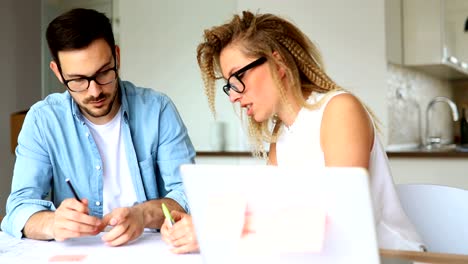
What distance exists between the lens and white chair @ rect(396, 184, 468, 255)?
4.85ft

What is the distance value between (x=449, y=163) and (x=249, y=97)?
204 cm

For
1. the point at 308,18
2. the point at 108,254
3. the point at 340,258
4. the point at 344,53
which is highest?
the point at 308,18

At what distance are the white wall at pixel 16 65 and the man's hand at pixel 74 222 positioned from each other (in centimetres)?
360

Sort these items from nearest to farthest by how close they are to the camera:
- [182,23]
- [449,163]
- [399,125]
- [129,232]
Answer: [129,232], [449,163], [399,125], [182,23]

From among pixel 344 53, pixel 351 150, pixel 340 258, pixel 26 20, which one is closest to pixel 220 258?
pixel 340 258

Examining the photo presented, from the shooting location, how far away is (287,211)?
73 centimetres

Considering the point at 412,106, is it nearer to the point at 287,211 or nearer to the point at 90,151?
the point at 90,151

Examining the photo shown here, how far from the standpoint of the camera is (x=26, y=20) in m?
4.94

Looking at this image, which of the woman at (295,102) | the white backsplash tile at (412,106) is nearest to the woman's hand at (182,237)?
the woman at (295,102)

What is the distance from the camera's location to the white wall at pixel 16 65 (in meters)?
4.67

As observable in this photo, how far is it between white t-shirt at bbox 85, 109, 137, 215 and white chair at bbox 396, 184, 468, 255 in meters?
0.90

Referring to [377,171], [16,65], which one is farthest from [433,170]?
[16,65]

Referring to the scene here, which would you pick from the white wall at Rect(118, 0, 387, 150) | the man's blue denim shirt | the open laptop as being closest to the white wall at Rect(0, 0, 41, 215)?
the white wall at Rect(118, 0, 387, 150)

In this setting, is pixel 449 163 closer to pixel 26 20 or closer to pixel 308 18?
pixel 308 18
